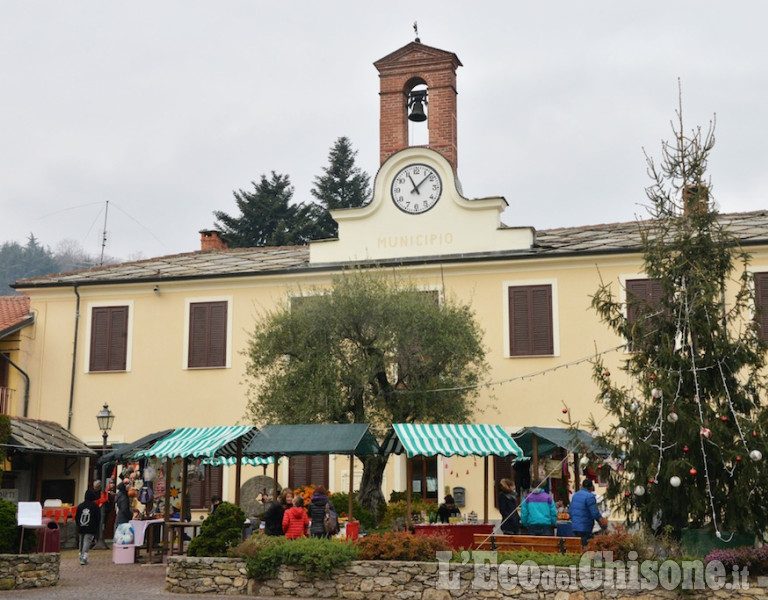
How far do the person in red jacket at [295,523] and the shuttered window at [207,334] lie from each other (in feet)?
30.9

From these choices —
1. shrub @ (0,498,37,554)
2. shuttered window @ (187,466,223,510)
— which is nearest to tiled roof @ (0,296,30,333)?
shuttered window @ (187,466,223,510)

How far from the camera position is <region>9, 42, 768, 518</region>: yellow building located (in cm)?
A: 2255

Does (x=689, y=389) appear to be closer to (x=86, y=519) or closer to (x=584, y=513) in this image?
(x=584, y=513)

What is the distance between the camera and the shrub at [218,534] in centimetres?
1509

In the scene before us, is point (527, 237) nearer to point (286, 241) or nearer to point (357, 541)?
point (357, 541)

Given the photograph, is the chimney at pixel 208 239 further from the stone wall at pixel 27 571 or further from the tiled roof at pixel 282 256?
the stone wall at pixel 27 571

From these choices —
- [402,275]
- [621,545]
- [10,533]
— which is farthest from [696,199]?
[10,533]

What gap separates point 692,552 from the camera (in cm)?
1311

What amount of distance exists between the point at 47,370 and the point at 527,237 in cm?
1184

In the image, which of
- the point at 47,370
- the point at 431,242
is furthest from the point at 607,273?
the point at 47,370

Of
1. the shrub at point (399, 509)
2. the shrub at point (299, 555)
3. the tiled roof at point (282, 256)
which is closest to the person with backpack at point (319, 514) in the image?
the shrub at point (299, 555)

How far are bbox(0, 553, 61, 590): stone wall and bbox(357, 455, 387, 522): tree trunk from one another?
6290 millimetres

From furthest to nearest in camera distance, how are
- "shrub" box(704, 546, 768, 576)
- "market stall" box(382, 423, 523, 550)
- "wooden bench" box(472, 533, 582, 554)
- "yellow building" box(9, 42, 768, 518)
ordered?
"yellow building" box(9, 42, 768, 518) → "market stall" box(382, 423, 523, 550) → "wooden bench" box(472, 533, 582, 554) → "shrub" box(704, 546, 768, 576)

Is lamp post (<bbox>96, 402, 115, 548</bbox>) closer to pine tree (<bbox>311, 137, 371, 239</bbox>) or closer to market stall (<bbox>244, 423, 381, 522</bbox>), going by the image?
market stall (<bbox>244, 423, 381, 522</bbox>)
